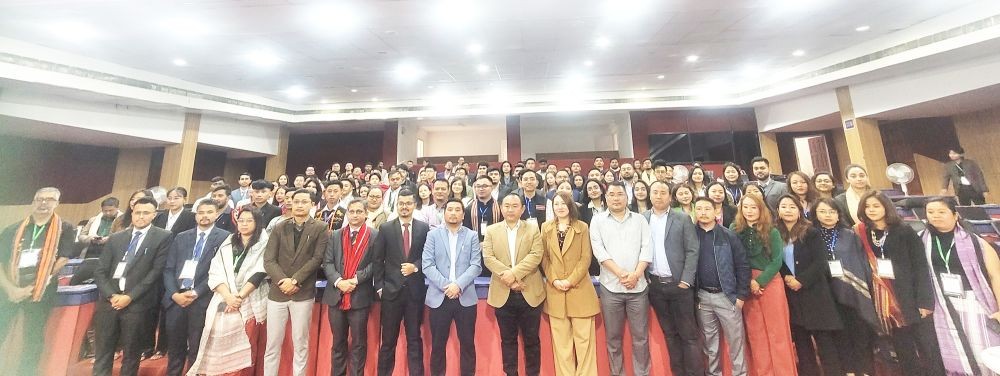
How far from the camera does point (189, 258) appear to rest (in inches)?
88.3

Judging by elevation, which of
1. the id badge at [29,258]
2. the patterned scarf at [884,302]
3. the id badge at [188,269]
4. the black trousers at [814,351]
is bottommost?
the black trousers at [814,351]

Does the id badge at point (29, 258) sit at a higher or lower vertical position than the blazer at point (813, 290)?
higher

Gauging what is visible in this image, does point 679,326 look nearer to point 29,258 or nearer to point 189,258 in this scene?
point 189,258

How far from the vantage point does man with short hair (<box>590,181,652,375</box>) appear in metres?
2.09

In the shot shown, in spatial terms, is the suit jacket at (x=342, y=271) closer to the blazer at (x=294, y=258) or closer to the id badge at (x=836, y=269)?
the blazer at (x=294, y=258)

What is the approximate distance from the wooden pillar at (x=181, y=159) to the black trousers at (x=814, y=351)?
405 inches

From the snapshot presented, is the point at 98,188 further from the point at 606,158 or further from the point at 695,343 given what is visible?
the point at 606,158

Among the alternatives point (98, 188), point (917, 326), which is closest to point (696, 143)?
point (917, 326)

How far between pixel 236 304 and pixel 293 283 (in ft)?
1.21

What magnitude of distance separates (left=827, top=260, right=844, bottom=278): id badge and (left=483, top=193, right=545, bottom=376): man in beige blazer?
1.78 meters

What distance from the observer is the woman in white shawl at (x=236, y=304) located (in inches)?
81.0

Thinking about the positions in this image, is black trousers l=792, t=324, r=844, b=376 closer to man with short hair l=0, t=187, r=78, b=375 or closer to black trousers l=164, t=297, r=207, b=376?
black trousers l=164, t=297, r=207, b=376

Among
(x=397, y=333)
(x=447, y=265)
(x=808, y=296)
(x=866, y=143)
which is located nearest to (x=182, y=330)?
(x=397, y=333)

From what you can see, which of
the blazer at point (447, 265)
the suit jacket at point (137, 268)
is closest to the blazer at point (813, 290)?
the blazer at point (447, 265)
